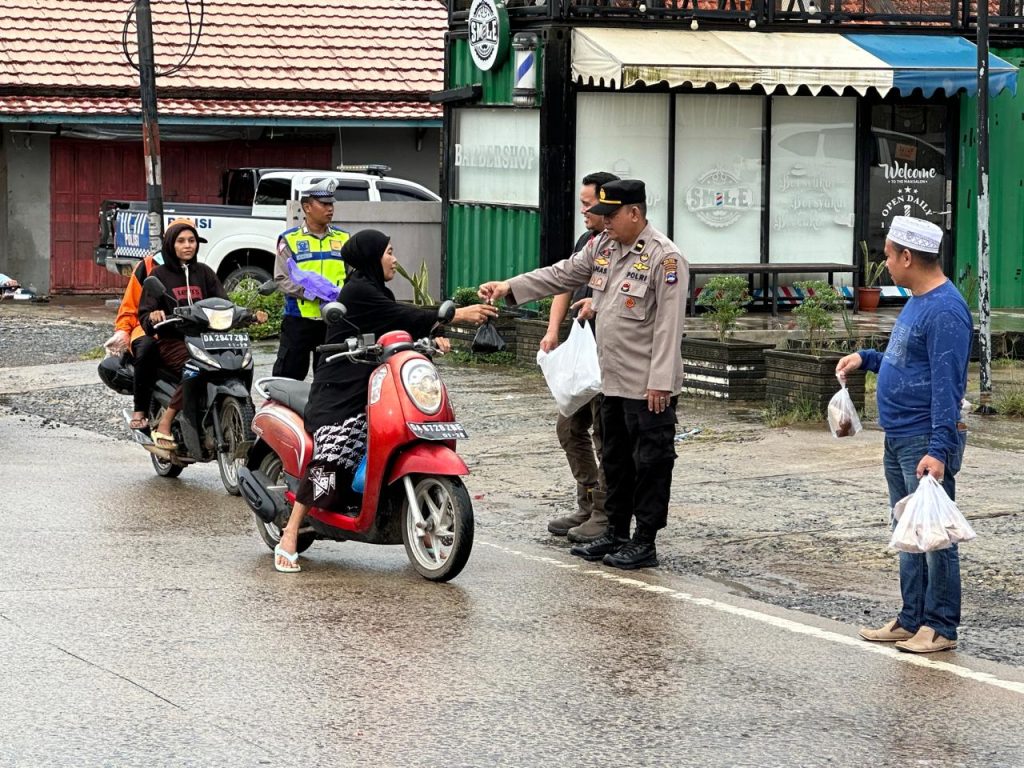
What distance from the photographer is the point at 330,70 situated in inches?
1099

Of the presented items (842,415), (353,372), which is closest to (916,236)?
(842,415)

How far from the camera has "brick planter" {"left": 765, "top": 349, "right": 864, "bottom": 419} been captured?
13.5 metres

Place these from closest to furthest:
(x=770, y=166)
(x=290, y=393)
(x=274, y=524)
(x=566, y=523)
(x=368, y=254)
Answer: (x=368, y=254) < (x=290, y=393) < (x=274, y=524) < (x=566, y=523) < (x=770, y=166)

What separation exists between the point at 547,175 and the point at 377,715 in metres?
12.7

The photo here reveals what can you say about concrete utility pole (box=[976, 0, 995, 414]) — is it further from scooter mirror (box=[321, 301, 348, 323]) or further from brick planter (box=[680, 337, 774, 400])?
scooter mirror (box=[321, 301, 348, 323])

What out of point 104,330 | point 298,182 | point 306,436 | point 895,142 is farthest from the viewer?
point 298,182

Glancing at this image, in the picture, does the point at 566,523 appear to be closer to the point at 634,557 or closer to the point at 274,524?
the point at 634,557

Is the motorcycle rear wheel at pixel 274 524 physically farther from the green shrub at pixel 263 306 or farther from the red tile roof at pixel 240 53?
the red tile roof at pixel 240 53

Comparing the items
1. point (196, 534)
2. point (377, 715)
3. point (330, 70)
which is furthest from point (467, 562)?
point (330, 70)

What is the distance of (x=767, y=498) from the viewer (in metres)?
10.5

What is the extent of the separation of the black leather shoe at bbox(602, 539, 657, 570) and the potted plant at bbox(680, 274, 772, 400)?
5.83 m

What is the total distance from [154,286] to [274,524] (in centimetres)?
280

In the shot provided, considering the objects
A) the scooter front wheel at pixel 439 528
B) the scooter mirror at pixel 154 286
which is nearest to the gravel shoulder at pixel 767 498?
the scooter front wheel at pixel 439 528

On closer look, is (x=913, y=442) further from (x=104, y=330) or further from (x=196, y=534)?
(x=104, y=330)
